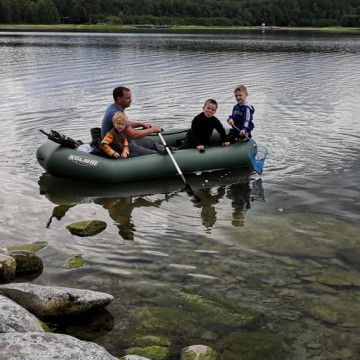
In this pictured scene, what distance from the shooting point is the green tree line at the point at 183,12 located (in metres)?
103

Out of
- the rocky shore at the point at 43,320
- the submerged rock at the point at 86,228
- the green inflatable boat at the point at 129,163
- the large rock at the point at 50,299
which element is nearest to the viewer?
the rocky shore at the point at 43,320

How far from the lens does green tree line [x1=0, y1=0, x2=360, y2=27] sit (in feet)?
339

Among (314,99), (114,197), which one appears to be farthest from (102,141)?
(314,99)

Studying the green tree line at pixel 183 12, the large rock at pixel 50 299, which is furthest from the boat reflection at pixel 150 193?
the green tree line at pixel 183 12

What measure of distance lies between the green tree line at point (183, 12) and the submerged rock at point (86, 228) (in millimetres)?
102395

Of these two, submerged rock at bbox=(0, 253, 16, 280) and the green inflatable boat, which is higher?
the green inflatable boat

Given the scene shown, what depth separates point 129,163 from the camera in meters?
9.20

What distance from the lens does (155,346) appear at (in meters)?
4.50

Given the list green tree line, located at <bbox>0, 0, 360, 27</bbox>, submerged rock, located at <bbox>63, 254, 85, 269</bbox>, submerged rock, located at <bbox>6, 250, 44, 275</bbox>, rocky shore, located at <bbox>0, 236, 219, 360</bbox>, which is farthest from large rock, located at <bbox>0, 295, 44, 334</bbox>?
green tree line, located at <bbox>0, 0, 360, 27</bbox>

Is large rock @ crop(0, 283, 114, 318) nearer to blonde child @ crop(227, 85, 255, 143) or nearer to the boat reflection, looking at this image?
the boat reflection

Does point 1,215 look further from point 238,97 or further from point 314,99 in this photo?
point 314,99

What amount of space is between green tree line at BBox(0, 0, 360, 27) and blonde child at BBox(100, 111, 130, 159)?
329 ft

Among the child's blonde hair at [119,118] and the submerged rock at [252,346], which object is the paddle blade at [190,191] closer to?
the child's blonde hair at [119,118]

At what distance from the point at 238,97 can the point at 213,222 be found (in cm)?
358
